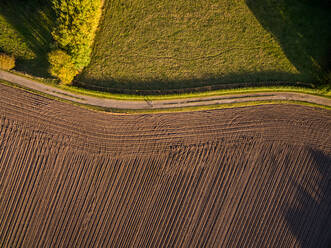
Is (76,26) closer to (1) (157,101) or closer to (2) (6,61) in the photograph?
(2) (6,61)

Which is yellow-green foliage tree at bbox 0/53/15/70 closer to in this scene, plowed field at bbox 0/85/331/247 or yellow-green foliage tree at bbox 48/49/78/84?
plowed field at bbox 0/85/331/247

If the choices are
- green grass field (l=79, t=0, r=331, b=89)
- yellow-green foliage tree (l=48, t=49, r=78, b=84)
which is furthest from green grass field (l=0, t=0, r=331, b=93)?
yellow-green foliage tree (l=48, t=49, r=78, b=84)

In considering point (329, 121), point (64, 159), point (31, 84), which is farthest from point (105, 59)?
point (329, 121)

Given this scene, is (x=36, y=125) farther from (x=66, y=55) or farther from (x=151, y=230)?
(x=151, y=230)

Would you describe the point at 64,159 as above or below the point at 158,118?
below

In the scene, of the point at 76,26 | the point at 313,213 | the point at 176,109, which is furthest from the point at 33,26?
the point at 313,213
